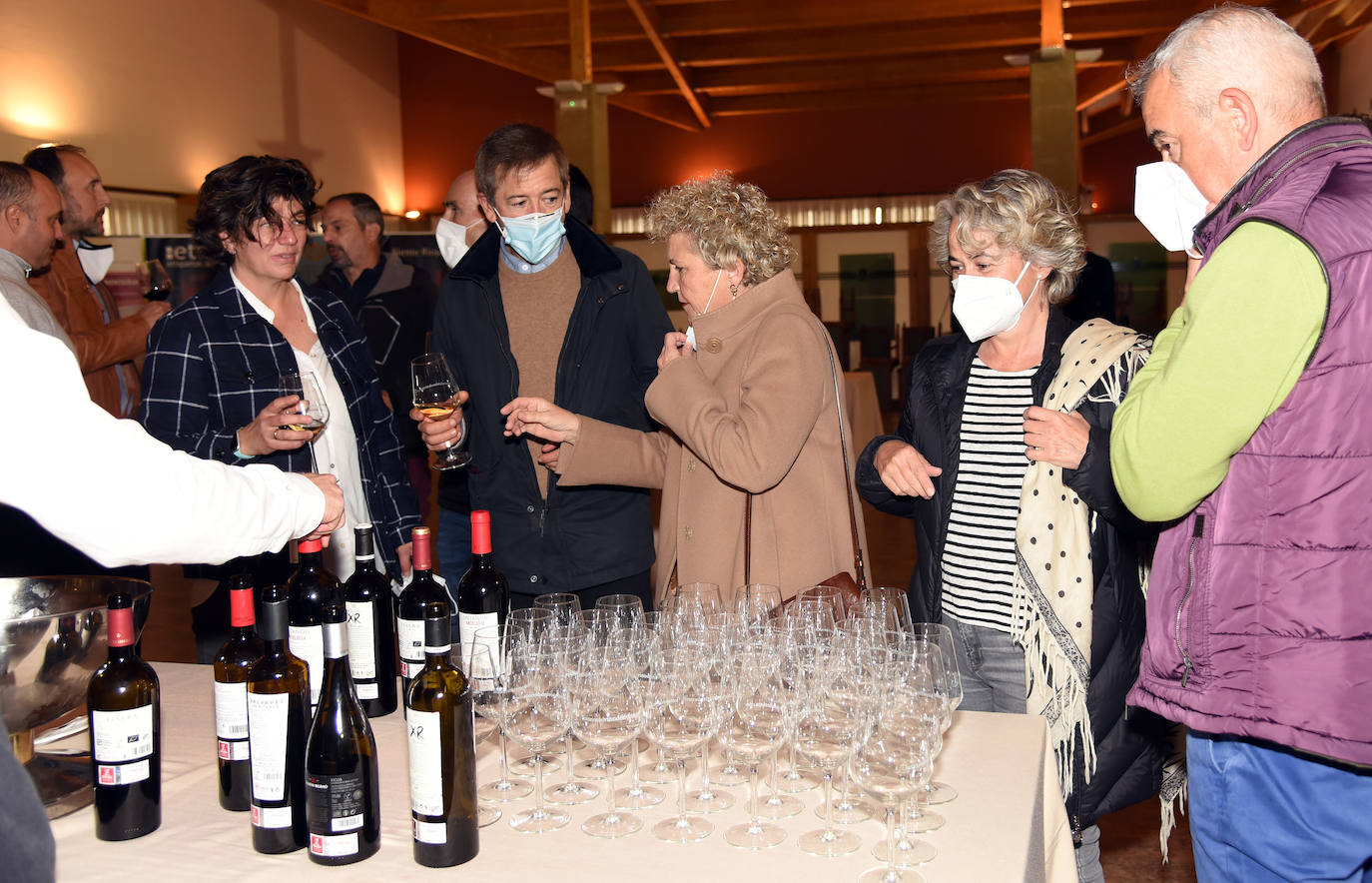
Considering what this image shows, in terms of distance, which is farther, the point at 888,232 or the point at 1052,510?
the point at 888,232

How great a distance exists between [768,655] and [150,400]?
1692mm

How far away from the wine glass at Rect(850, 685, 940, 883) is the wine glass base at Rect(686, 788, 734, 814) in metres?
0.20

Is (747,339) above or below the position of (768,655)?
above

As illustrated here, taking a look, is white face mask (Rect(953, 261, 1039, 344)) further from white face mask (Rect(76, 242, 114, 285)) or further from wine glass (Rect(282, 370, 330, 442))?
white face mask (Rect(76, 242, 114, 285))

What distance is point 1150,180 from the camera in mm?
1924

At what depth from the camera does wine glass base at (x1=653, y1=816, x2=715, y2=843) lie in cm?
138

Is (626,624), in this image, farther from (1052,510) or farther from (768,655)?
(1052,510)

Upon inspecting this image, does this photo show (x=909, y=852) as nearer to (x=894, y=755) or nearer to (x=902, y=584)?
(x=894, y=755)

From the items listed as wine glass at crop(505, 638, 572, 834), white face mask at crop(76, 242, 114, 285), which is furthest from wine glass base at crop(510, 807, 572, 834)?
white face mask at crop(76, 242, 114, 285)

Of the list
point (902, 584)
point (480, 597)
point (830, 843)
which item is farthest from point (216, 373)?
point (902, 584)

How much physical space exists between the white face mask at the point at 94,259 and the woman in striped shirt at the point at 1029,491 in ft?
11.4

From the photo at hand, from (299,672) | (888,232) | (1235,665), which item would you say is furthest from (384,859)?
(888,232)

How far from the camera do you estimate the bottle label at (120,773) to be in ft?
4.63

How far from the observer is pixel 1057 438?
6.35 ft
